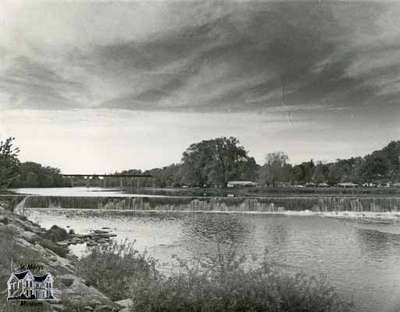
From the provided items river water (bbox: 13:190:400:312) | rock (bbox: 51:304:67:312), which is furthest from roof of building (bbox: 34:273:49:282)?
river water (bbox: 13:190:400:312)

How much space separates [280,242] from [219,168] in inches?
79.0

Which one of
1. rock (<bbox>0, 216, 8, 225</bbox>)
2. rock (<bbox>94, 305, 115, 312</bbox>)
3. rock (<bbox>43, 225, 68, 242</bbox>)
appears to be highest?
rock (<bbox>0, 216, 8, 225</bbox>)

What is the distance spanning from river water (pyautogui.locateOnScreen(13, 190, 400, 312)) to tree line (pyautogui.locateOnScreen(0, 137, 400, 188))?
1289 millimetres

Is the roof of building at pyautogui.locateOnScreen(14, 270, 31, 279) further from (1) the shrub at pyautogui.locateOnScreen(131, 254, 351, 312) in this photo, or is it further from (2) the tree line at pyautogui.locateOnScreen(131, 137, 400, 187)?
(2) the tree line at pyautogui.locateOnScreen(131, 137, 400, 187)

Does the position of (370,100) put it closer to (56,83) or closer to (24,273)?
(56,83)

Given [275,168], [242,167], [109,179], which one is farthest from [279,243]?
[109,179]

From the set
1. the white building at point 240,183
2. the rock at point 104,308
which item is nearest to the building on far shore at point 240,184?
the white building at point 240,183

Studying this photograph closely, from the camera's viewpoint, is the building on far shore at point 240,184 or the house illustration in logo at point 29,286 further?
the building on far shore at point 240,184

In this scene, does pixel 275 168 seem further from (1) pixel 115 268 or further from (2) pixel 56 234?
(2) pixel 56 234

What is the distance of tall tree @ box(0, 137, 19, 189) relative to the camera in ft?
24.3

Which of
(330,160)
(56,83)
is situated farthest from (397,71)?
(56,83)

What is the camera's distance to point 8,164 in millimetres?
7555

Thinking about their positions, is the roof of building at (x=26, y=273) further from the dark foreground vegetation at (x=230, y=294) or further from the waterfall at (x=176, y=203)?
the waterfall at (x=176, y=203)

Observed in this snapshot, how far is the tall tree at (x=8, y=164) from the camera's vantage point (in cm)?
741
